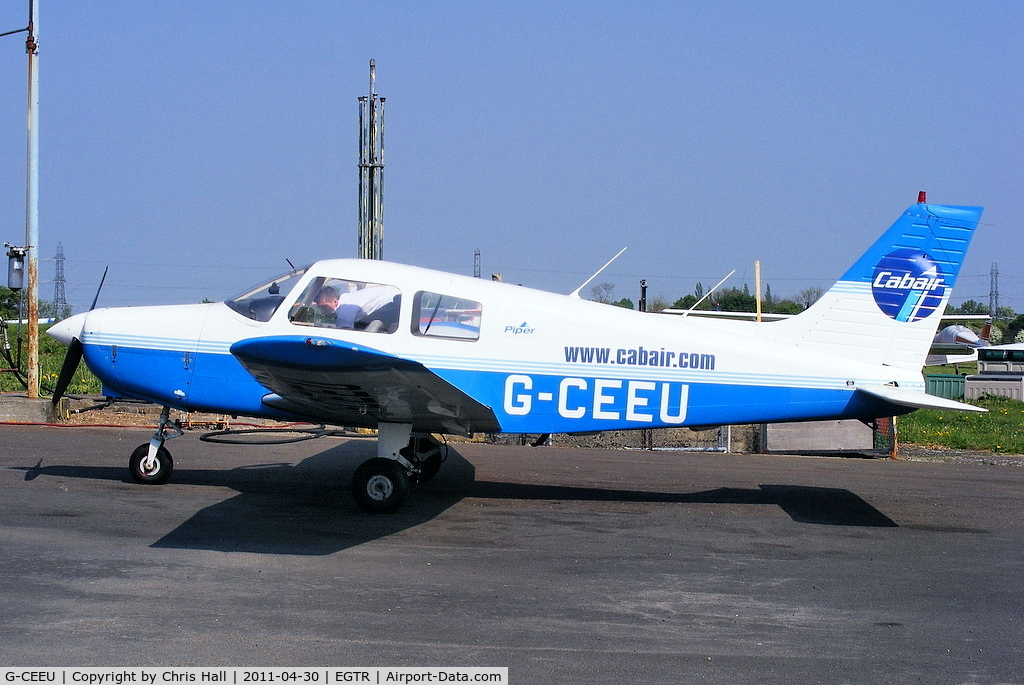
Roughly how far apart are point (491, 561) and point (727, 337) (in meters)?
3.31

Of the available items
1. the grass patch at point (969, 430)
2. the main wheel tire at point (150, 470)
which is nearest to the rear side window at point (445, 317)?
the main wheel tire at point (150, 470)

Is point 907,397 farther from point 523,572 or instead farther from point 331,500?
point 331,500

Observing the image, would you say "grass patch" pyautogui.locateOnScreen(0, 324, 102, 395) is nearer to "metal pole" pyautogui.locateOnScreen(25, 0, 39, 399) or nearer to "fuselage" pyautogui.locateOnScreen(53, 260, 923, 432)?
"metal pole" pyautogui.locateOnScreen(25, 0, 39, 399)

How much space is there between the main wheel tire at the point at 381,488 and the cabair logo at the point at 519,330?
1.54m

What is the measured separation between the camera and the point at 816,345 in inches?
339

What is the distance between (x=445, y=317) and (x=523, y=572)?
273 centimetres

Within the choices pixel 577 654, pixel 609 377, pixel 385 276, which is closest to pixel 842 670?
pixel 577 654

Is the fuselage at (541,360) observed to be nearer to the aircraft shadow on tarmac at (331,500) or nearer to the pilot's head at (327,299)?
the pilot's head at (327,299)

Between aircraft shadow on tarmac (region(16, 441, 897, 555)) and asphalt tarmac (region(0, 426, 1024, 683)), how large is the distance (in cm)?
4

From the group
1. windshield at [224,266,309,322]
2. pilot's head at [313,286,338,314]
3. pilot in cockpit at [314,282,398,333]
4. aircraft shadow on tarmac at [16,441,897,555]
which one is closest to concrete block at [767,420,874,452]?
aircraft shadow on tarmac at [16,441,897,555]

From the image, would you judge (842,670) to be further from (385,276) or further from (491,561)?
(385,276)

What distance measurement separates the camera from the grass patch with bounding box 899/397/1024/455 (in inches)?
566

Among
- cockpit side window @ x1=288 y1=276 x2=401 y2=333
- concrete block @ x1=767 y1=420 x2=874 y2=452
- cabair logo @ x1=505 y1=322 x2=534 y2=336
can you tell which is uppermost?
cockpit side window @ x1=288 y1=276 x2=401 y2=333

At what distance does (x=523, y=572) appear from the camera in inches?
246
